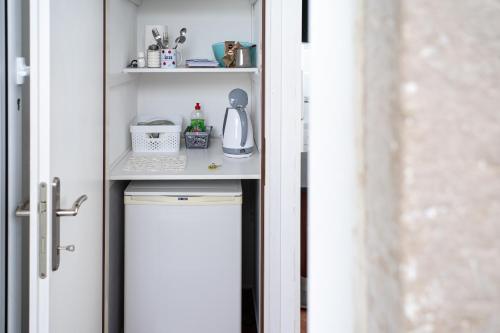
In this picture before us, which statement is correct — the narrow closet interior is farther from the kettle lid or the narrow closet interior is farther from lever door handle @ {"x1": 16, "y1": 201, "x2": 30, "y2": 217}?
lever door handle @ {"x1": 16, "y1": 201, "x2": 30, "y2": 217}

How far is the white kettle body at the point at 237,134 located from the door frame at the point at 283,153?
0.59 metres

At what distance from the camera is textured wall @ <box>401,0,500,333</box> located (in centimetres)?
31

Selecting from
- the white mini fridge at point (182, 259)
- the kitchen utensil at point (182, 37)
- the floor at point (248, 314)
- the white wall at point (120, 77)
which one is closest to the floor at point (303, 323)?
the floor at point (248, 314)

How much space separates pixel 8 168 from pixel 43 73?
11.3 inches

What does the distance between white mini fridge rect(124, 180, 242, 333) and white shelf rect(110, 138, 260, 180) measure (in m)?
0.09

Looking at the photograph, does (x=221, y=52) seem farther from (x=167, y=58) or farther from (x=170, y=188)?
(x=170, y=188)

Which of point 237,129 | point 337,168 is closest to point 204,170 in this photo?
point 237,129

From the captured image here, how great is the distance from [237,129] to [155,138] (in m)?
0.49

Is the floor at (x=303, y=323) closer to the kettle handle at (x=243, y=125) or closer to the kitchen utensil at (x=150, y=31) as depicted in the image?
the kettle handle at (x=243, y=125)

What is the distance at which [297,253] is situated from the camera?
2115 millimetres

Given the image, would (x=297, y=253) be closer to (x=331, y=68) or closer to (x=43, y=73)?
(x=43, y=73)

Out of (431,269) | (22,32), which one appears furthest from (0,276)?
(431,269)

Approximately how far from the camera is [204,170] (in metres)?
2.58

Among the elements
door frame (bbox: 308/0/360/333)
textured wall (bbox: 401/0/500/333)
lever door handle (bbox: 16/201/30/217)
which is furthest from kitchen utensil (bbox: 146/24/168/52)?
textured wall (bbox: 401/0/500/333)
